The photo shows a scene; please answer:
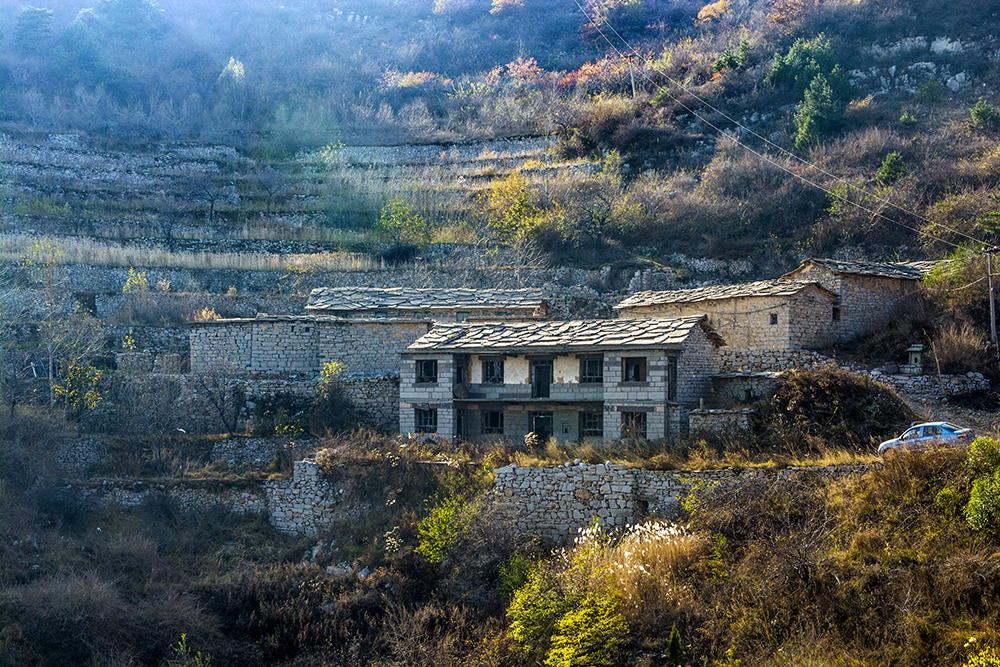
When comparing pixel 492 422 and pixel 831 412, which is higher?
pixel 831 412

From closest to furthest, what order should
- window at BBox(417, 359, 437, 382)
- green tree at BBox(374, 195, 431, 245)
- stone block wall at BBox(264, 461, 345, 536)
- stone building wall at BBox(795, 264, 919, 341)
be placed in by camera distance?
stone block wall at BBox(264, 461, 345, 536) < window at BBox(417, 359, 437, 382) < stone building wall at BBox(795, 264, 919, 341) < green tree at BBox(374, 195, 431, 245)

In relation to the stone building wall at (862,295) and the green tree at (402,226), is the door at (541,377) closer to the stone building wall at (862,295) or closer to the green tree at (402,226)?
the stone building wall at (862,295)

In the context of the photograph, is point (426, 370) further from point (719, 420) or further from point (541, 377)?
point (719, 420)

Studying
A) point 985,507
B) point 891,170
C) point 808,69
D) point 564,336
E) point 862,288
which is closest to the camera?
point 985,507

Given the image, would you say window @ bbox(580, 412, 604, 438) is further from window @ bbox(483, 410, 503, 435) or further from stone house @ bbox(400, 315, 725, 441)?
window @ bbox(483, 410, 503, 435)

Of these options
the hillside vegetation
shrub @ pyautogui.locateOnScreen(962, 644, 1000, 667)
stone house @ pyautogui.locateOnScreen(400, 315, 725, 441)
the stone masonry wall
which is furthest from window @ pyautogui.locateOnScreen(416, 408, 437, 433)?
the hillside vegetation

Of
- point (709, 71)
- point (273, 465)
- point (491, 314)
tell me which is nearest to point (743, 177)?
point (709, 71)

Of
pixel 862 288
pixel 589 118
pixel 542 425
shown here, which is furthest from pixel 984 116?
pixel 542 425
